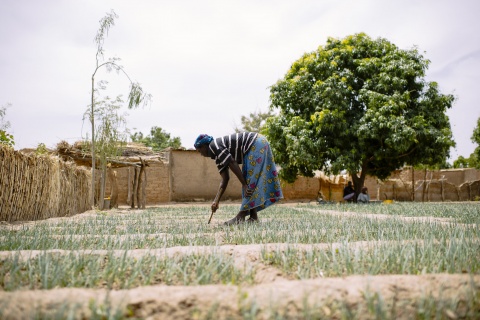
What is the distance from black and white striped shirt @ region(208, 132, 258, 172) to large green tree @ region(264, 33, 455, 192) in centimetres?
963

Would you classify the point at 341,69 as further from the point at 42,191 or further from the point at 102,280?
the point at 102,280

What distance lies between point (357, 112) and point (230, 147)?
11.8 meters

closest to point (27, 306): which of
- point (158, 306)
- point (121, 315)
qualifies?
point (121, 315)

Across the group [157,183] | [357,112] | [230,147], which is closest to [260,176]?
[230,147]

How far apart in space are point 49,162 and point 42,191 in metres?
0.76

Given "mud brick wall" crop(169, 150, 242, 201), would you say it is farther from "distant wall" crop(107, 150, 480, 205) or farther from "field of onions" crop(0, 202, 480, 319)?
"field of onions" crop(0, 202, 480, 319)

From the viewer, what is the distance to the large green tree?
48.8 feet

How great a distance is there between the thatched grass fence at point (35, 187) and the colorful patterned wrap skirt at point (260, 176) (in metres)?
4.47

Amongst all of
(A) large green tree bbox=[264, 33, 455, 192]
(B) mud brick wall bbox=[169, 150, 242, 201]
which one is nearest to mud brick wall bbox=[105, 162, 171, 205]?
(B) mud brick wall bbox=[169, 150, 242, 201]

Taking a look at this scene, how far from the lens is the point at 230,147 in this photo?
216 inches

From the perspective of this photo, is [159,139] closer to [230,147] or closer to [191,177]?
[191,177]

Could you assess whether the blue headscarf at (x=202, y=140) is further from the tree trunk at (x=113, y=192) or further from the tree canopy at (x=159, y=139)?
the tree canopy at (x=159, y=139)

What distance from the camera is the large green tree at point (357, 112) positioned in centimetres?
1487

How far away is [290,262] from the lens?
251 cm
